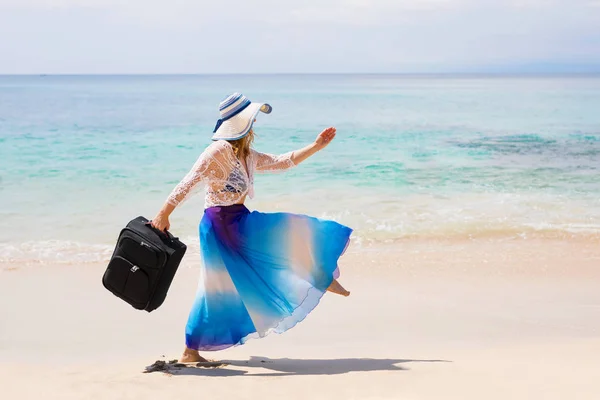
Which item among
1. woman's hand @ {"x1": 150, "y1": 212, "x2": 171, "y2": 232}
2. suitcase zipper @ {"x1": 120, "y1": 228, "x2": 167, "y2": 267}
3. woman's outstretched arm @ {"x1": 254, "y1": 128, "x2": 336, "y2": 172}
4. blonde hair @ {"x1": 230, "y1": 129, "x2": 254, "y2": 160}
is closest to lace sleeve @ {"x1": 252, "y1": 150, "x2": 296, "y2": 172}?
woman's outstretched arm @ {"x1": 254, "y1": 128, "x2": 336, "y2": 172}

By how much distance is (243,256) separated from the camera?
14.1 feet

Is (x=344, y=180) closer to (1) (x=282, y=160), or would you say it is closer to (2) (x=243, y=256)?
(1) (x=282, y=160)

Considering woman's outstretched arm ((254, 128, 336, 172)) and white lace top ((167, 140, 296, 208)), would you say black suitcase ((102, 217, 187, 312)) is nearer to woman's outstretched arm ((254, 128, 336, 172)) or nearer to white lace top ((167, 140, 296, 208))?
white lace top ((167, 140, 296, 208))

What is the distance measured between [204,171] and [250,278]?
0.65 m

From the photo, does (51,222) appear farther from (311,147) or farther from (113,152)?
(113,152)

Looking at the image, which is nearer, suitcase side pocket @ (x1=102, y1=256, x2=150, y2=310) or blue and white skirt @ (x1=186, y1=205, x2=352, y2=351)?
suitcase side pocket @ (x1=102, y1=256, x2=150, y2=310)

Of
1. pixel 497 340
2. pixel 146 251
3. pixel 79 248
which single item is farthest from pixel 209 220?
pixel 79 248

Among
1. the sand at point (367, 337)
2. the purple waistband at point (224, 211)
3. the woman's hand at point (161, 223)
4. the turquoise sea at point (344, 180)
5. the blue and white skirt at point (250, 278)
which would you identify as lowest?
the turquoise sea at point (344, 180)

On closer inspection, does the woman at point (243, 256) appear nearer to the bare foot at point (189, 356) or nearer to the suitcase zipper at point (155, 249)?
the bare foot at point (189, 356)

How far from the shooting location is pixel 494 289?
21.8 ft

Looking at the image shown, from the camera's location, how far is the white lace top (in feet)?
13.6

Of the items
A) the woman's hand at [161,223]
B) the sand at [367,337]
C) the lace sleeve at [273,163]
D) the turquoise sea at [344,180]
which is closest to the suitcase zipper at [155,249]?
the woman's hand at [161,223]

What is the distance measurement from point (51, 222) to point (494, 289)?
19.4 feet

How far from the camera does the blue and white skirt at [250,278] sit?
4266 millimetres
